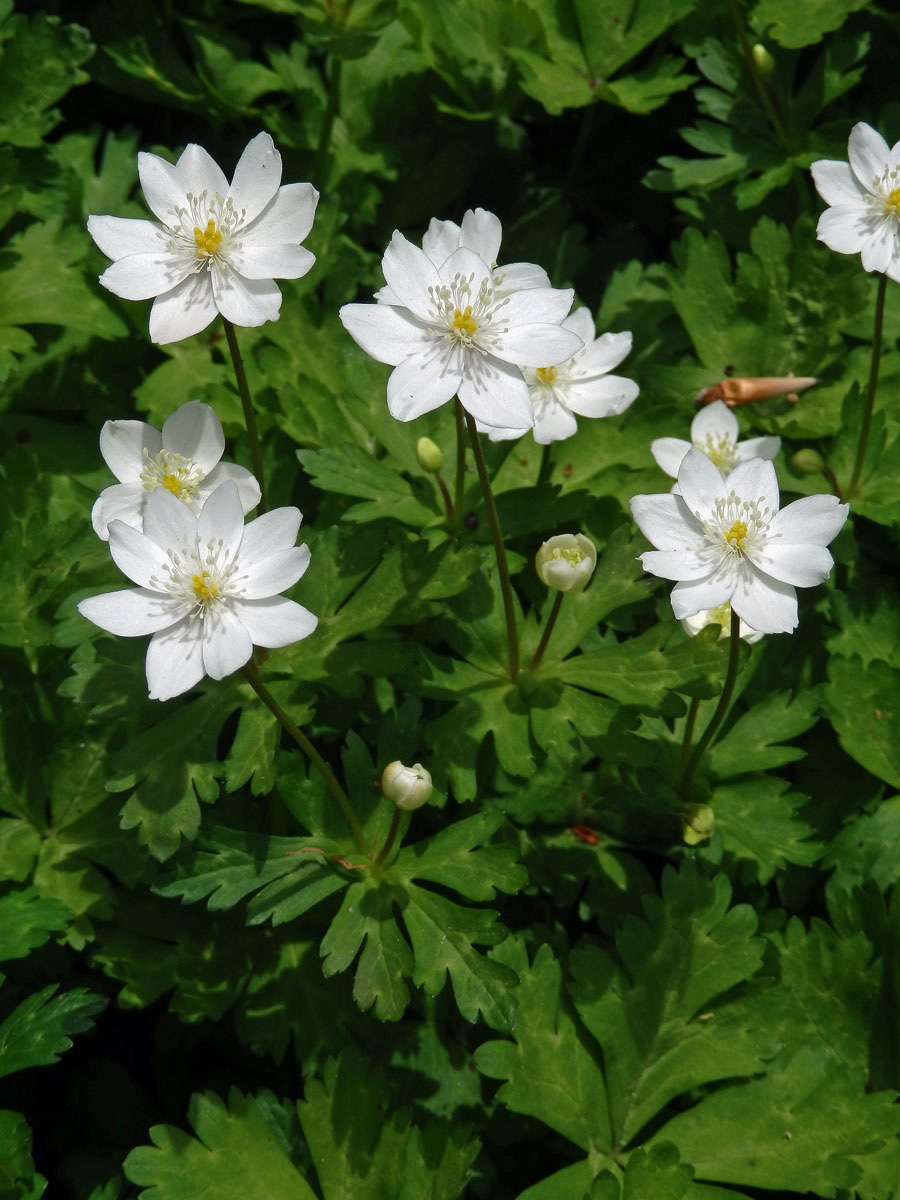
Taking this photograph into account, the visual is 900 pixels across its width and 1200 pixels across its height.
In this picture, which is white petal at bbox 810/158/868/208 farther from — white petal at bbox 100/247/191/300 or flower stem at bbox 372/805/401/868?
flower stem at bbox 372/805/401/868

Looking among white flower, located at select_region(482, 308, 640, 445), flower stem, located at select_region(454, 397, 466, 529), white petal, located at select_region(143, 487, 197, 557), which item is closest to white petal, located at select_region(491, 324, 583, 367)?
flower stem, located at select_region(454, 397, 466, 529)

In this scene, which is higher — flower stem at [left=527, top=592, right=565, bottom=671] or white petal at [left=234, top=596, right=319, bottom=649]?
white petal at [left=234, top=596, right=319, bottom=649]

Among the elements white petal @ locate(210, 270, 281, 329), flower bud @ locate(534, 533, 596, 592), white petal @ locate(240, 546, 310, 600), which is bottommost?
flower bud @ locate(534, 533, 596, 592)

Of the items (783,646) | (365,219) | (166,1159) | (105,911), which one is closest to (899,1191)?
(783,646)

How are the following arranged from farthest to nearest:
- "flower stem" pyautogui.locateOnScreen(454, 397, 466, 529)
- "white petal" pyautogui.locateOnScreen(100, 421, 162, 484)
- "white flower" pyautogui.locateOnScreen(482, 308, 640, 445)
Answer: "white flower" pyautogui.locateOnScreen(482, 308, 640, 445) < "flower stem" pyautogui.locateOnScreen(454, 397, 466, 529) < "white petal" pyautogui.locateOnScreen(100, 421, 162, 484)

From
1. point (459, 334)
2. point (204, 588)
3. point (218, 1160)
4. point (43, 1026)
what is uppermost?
point (459, 334)

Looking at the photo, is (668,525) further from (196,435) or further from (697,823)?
(196,435)

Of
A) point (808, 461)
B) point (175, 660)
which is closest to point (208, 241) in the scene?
point (175, 660)
